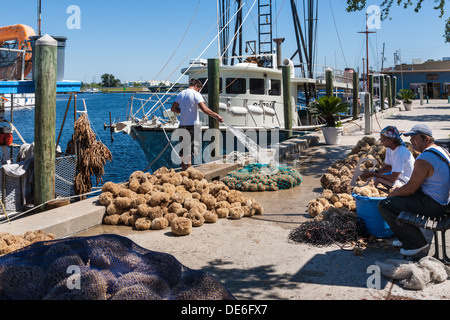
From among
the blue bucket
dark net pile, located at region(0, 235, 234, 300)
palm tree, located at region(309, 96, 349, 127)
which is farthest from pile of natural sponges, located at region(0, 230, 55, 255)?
palm tree, located at region(309, 96, 349, 127)

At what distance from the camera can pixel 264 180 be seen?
316 inches

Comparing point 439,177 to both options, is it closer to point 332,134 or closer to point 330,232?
point 330,232

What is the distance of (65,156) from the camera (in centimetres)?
841

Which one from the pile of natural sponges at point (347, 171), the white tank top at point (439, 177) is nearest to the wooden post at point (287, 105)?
the pile of natural sponges at point (347, 171)

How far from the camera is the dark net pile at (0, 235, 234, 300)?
2.81 meters

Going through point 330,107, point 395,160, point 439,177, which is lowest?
point 439,177

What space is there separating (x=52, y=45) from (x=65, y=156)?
2.58m

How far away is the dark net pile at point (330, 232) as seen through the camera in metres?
5.03

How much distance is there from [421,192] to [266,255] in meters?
1.68

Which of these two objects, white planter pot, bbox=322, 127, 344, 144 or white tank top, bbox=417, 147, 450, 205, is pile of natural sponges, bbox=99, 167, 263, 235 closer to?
white tank top, bbox=417, 147, 450, 205

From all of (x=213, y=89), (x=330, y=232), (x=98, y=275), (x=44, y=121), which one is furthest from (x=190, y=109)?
(x=98, y=275)

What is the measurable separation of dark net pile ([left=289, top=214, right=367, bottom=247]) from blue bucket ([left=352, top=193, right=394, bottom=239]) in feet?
0.25
